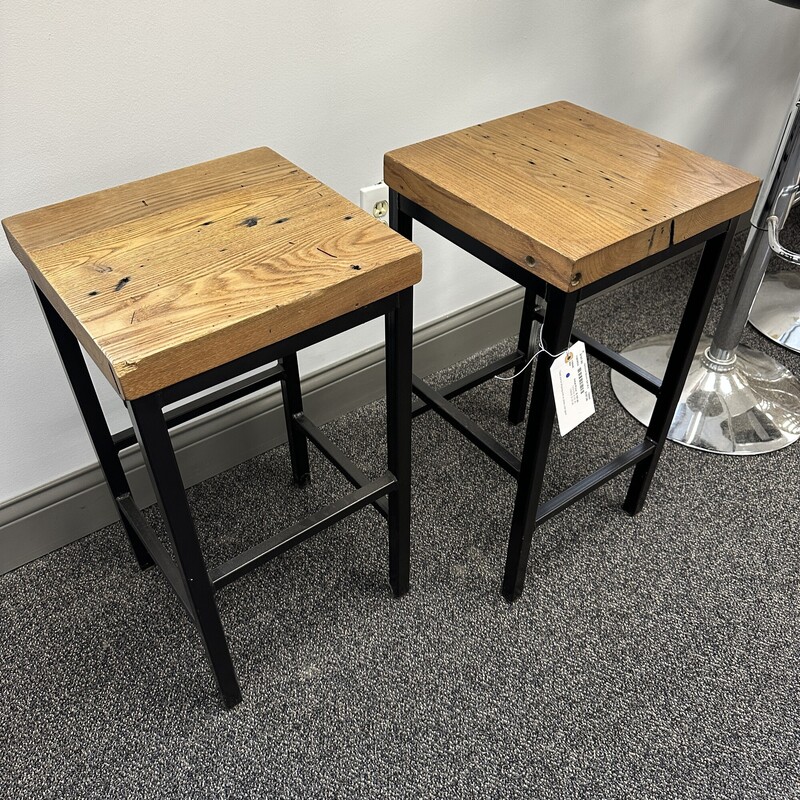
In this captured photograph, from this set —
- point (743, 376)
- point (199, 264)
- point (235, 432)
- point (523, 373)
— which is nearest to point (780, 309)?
point (743, 376)

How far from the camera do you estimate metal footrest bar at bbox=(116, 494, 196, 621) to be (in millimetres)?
968

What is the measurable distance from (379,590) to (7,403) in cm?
66

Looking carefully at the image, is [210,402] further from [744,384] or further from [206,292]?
[744,384]

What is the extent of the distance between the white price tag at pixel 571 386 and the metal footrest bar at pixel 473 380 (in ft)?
1.08

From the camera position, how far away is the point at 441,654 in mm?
1145

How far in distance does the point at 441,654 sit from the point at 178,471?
57 centimetres

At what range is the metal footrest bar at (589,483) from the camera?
1.13 metres

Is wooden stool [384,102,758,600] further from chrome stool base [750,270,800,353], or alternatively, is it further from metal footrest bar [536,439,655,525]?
chrome stool base [750,270,800,353]

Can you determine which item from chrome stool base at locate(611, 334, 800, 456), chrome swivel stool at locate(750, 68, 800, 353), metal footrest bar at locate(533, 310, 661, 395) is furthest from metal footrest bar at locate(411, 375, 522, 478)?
chrome swivel stool at locate(750, 68, 800, 353)

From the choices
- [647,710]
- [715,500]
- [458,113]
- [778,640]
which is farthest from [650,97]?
[647,710]

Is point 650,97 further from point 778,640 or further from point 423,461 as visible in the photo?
point 778,640

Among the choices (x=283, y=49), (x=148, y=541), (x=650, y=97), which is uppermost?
(x=283, y=49)

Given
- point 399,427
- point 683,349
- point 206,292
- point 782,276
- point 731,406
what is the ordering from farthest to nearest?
point 782,276
point 731,406
point 683,349
point 399,427
point 206,292

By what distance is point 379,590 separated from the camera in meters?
1.24
